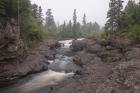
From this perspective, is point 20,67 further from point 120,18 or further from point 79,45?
point 120,18

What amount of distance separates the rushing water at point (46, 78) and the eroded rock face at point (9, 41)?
3957 millimetres

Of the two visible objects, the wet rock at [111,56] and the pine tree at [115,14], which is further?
the pine tree at [115,14]

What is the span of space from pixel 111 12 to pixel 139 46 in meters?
14.0

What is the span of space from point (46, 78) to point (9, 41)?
23.5 feet

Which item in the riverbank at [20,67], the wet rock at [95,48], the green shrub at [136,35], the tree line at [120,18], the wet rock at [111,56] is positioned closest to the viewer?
the riverbank at [20,67]

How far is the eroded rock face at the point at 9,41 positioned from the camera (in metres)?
24.4

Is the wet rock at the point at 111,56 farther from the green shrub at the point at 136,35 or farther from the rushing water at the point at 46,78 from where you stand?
the rushing water at the point at 46,78

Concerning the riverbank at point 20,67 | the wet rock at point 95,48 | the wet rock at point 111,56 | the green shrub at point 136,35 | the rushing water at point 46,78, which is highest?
the green shrub at point 136,35

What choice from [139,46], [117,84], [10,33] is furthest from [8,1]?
[139,46]

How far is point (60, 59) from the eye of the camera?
36.7 metres

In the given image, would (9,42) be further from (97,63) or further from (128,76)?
(128,76)

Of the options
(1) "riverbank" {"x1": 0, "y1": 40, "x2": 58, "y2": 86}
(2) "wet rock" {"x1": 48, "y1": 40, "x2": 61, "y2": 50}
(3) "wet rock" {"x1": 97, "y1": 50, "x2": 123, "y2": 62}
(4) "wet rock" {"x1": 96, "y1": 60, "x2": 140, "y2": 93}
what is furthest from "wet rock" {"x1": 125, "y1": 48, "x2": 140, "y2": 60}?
(2) "wet rock" {"x1": 48, "y1": 40, "x2": 61, "y2": 50}

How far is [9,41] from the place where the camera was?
25328mm

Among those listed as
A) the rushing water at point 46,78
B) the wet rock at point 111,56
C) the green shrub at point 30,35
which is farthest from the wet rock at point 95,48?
the green shrub at point 30,35
